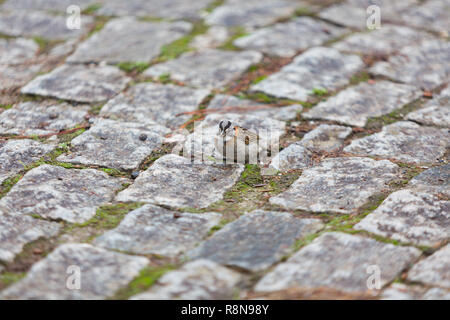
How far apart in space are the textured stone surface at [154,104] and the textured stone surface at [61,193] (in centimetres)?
94

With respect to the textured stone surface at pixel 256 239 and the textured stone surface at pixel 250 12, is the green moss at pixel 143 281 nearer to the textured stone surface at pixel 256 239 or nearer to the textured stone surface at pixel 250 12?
the textured stone surface at pixel 256 239

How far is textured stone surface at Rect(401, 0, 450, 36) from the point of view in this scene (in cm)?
607

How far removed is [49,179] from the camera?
3.20m

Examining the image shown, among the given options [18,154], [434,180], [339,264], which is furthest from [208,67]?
[339,264]

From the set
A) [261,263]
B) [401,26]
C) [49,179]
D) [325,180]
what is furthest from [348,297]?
[401,26]

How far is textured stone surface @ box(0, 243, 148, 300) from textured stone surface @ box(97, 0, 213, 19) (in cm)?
411

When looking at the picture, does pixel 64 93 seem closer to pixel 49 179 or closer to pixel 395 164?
pixel 49 179

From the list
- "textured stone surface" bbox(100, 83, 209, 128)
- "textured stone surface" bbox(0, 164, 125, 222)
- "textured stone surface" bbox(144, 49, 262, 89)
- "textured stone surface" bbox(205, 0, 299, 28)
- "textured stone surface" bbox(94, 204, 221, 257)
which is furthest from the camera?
"textured stone surface" bbox(205, 0, 299, 28)

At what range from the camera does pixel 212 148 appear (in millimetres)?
3771

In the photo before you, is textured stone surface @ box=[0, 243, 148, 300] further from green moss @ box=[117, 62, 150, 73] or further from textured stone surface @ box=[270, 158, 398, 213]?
green moss @ box=[117, 62, 150, 73]

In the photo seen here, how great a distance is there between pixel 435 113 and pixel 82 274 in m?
3.31

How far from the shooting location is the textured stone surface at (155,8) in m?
6.11

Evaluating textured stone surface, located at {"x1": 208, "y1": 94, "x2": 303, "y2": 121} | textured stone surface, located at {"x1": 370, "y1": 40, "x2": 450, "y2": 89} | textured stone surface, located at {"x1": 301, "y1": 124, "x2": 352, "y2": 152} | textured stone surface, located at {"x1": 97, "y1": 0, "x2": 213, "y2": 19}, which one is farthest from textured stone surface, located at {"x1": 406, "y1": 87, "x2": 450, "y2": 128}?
textured stone surface, located at {"x1": 97, "y1": 0, "x2": 213, "y2": 19}
